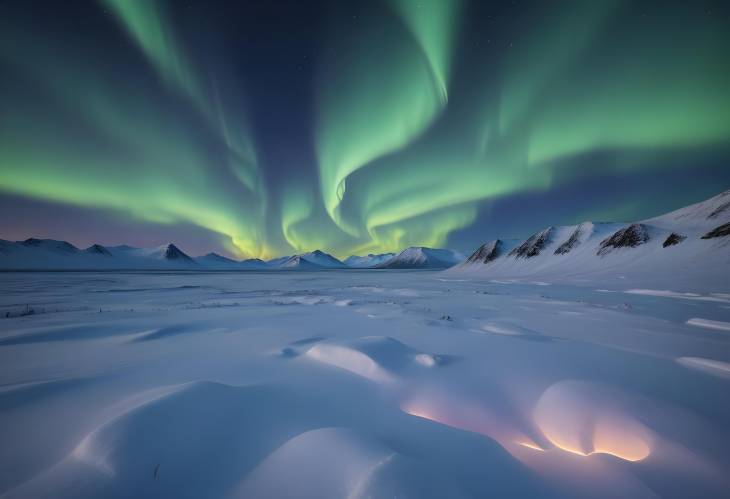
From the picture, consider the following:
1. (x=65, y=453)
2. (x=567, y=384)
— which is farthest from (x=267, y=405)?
(x=567, y=384)

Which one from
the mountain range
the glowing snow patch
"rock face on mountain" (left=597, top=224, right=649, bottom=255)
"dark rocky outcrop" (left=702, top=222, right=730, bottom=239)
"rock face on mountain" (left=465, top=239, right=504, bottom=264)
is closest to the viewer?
the glowing snow patch

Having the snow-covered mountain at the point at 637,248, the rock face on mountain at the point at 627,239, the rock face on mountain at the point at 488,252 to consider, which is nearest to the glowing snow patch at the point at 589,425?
the snow-covered mountain at the point at 637,248

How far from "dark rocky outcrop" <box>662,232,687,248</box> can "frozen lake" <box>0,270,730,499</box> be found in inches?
1982

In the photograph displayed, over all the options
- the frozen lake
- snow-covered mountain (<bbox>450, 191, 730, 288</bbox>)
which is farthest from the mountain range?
the frozen lake

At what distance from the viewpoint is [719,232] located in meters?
32.9

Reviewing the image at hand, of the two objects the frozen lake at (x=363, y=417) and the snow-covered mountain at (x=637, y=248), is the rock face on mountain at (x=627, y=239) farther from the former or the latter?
the frozen lake at (x=363, y=417)

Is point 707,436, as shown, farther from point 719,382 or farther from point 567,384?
point 719,382

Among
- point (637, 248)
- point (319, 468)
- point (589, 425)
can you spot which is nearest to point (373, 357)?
point (319, 468)

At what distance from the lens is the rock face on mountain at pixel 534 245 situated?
63125 millimetres

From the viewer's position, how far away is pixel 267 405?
2539 mm

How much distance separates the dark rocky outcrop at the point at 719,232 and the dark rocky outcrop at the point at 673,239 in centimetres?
261

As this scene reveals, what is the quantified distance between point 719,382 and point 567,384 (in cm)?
214

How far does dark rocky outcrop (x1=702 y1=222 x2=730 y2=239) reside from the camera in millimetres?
32047

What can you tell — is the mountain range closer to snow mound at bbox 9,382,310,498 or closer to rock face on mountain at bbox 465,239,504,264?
rock face on mountain at bbox 465,239,504,264
